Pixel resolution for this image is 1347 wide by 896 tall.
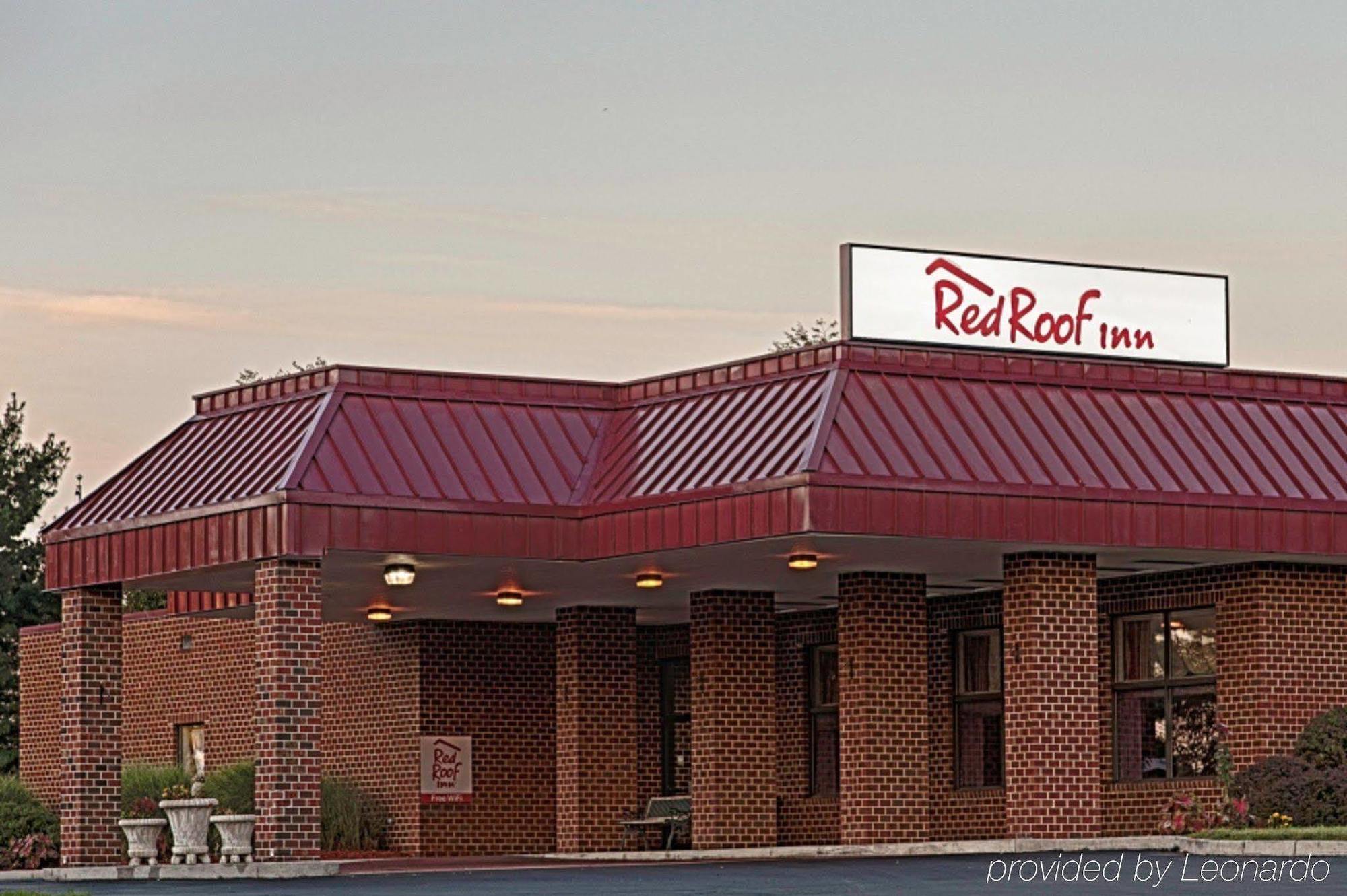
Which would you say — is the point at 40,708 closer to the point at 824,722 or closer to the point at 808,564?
the point at 824,722

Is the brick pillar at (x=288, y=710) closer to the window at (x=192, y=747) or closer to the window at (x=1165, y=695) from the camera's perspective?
the window at (x=1165, y=695)

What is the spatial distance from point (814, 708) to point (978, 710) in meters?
2.86

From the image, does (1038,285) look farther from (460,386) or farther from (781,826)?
(781,826)

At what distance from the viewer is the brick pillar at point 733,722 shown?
36.9 meters

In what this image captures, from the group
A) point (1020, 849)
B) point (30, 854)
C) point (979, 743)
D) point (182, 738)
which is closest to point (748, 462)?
point (1020, 849)

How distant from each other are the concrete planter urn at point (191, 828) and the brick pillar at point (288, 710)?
1153 millimetres

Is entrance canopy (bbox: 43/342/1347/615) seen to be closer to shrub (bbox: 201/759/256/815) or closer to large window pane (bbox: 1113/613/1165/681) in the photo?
large window pane (bbox: 1113/613/1165/681)

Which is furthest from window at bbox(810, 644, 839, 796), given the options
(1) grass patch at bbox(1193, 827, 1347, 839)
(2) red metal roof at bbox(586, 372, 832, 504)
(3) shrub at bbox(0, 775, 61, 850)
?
(3) shrub at bbox(0, 775, 61, 850)

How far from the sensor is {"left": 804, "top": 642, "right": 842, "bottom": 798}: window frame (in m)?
40.3

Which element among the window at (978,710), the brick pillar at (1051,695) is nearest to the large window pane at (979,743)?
the window at (978,710)

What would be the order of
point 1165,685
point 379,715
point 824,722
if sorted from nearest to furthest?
point 1165,685, point 824,722, point 379,715

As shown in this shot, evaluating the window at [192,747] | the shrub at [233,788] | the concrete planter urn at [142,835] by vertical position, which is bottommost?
the concrete planter urn at [142,835]

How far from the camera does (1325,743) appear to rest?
3434 centimetres

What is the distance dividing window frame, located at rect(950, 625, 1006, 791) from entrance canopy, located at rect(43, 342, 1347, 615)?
288 centimetres
